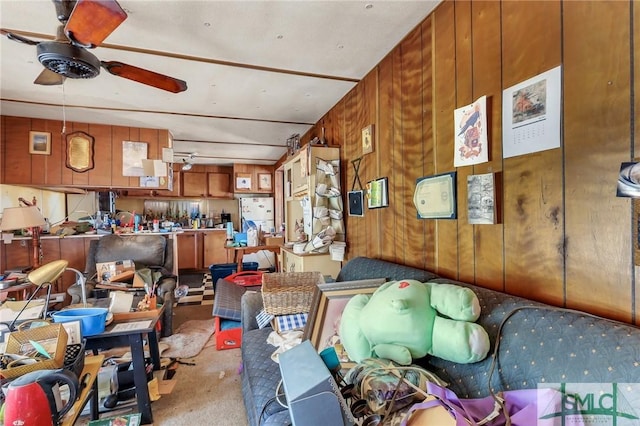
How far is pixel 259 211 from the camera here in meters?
6.57

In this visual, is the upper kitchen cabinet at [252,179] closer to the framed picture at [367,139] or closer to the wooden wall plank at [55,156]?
the wooden wall plank at [55,156]

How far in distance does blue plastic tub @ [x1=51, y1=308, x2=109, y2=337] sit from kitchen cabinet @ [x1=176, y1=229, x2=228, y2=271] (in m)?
4.30

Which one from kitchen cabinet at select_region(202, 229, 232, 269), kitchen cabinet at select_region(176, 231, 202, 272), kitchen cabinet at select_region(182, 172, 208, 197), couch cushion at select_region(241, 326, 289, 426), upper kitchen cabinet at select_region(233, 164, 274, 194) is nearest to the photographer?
couch cushion at select_region(241, 326, 289, 426)

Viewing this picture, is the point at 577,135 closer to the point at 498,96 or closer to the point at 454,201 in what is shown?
the point at 498,96

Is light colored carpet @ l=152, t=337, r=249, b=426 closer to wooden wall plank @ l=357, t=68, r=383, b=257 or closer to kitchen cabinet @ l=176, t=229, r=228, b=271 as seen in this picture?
wooden wall plank @ l=357, t=68, r=383, b=257

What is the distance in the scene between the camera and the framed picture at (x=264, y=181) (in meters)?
6.41

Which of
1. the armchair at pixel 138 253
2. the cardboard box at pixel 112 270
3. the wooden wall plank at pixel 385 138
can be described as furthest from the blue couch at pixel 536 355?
the armchair at pixel 138 253

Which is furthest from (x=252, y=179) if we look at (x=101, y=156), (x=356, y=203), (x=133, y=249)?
(x=356, y=203)

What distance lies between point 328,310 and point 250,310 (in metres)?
0.73

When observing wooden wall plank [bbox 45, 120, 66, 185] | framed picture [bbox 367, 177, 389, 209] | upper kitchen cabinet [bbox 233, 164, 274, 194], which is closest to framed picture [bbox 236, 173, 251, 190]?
upper kitchen cabinet [bbox 233, 164, 274, 194]

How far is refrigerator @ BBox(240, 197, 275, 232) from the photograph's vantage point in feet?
21.3

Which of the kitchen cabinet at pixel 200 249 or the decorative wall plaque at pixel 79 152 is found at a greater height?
the decorative wall plaque at pixel 79 152

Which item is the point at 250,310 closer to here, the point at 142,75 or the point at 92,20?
the point at 142,75

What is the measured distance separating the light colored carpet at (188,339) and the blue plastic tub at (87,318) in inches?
40.3
